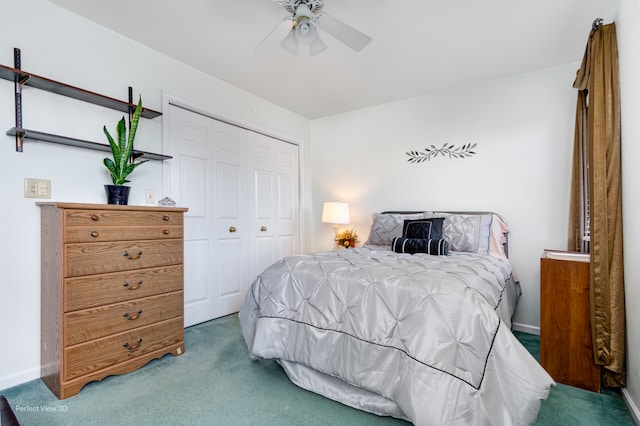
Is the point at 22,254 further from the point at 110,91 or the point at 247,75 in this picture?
the point at 247,75

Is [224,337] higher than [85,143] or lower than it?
lower

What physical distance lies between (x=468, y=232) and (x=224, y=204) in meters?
2.39

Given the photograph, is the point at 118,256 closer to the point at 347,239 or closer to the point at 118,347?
the point at 118,347

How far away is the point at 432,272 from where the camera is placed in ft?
5.69

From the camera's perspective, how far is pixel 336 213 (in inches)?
148

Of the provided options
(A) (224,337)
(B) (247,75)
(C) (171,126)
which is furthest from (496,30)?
(A) (224,337)

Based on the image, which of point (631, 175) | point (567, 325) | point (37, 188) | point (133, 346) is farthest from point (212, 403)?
point (631, 175)

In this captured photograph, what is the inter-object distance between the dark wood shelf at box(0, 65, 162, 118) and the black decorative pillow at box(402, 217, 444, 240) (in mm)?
2359

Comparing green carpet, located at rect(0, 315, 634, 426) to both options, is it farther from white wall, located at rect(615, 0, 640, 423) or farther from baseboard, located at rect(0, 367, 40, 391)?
white wall, located at rect(615, 0, 640, 423)

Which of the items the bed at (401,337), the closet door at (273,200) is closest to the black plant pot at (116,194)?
the bed at (401,337)

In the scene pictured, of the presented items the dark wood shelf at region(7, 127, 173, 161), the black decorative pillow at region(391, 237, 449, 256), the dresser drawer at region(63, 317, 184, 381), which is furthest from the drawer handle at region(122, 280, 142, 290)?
the black decorative pillow at region(391, 237, 449, 256)

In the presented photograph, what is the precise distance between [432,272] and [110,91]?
8.57ft

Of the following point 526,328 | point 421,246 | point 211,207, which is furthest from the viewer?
point 211,207

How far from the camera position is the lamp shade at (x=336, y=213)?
12.3ft
